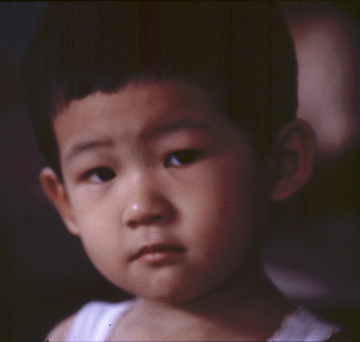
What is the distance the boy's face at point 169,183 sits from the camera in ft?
2.05

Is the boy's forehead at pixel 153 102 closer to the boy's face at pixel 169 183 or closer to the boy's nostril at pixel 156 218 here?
the boy's face at pixel 169 183

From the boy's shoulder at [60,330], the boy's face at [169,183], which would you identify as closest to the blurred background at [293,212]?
the boy's shoulder at [60,330]

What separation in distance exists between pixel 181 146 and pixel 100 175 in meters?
0.15

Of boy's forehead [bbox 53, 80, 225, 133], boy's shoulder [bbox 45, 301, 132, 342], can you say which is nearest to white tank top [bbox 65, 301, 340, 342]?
boy's shoulder [bbox 45, 301, 132, 342]

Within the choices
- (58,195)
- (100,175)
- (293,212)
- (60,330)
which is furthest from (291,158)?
(60,330)

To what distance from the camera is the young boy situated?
0.63 meters

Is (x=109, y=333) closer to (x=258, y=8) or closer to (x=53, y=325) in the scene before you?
(x=53, y=325)

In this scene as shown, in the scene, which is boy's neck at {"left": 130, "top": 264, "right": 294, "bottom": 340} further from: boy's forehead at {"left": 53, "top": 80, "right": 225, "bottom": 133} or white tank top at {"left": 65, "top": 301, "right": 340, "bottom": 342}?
boy's forehead at {"left": 53, "top": 80, "right": 225, "bottom": 133}

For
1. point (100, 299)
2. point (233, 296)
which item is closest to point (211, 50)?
point (233, 296)

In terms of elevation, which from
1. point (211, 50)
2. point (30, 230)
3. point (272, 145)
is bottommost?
point (30, 230)

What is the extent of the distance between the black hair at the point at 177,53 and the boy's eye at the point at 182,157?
8cm

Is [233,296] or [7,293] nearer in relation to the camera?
[233,296]

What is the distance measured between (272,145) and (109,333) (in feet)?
1.49

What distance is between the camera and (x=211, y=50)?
25.2 inches
